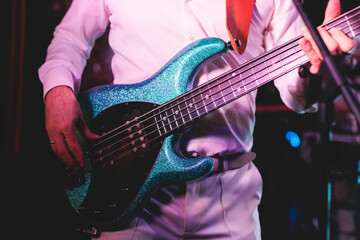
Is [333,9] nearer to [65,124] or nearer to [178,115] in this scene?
[178,115]

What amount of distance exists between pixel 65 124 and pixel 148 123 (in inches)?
13.9

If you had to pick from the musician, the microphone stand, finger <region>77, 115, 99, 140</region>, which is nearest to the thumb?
the musician

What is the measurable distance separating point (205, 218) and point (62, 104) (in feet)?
2.59

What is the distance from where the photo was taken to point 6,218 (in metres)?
1.61

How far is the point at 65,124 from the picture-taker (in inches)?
44.3

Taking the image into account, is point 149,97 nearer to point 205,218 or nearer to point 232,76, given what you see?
point 232,76

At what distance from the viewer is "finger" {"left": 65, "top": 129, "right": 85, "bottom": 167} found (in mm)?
1139

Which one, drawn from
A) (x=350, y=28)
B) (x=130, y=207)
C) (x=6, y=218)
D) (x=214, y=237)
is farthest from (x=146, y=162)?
(x=6, y=218)

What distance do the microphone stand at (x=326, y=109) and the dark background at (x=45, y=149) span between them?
3.30ft

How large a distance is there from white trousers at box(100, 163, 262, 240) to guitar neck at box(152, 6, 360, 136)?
0.92ft

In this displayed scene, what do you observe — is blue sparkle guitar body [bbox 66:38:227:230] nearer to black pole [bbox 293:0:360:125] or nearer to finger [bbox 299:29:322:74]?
finger [bbox 299:29:322:74]

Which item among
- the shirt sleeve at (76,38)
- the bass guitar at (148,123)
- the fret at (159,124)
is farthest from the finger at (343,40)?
the shirt sleeve at (76,38)

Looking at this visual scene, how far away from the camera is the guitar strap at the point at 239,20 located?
1084 mm

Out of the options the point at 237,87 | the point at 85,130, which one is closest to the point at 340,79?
the point at 237,87
